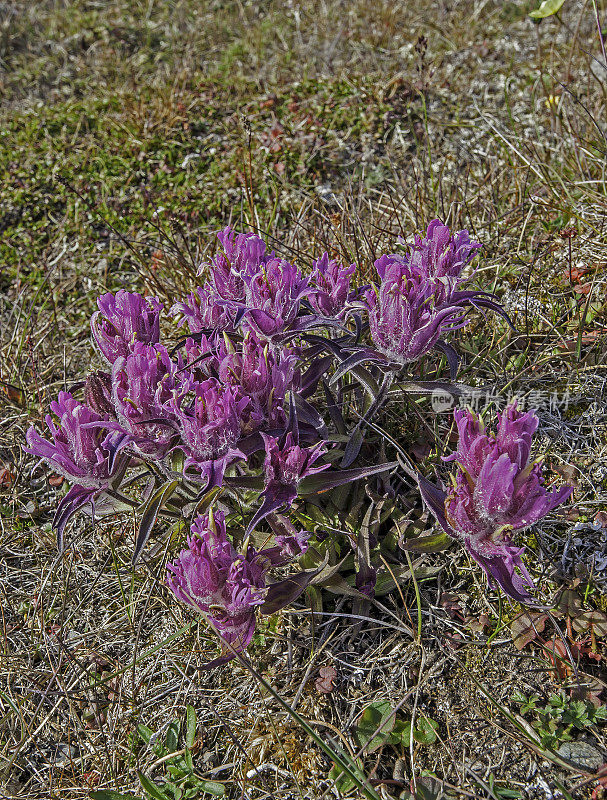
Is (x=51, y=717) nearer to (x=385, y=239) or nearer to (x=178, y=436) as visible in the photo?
(x=178, y=436)

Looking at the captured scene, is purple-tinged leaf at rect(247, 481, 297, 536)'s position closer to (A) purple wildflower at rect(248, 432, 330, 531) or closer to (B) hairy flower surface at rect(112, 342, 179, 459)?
(A) purple wildflower at rect(248, 432, 330, 531)

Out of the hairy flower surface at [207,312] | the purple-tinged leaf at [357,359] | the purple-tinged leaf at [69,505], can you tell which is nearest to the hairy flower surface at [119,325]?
the hairy flower surface at [207,312]

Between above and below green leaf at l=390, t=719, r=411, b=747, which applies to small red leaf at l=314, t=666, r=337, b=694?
above

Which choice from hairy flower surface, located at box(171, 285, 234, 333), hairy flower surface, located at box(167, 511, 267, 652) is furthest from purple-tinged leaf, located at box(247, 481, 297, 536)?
hairy flower surface, located at box(171, 285, 234, 333)

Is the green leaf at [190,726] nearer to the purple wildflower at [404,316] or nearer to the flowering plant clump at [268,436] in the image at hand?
the flowering plant clump at [268,436]

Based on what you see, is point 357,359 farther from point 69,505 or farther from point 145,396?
point 69,505

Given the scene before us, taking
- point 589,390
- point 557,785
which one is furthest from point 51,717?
point 589,390
